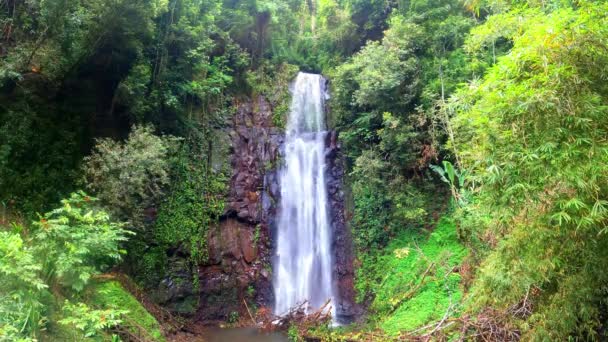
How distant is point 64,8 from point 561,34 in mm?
10382

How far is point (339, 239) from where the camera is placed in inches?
584

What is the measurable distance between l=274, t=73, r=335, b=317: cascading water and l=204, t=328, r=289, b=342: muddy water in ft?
5.09

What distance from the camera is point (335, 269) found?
47.1 feet

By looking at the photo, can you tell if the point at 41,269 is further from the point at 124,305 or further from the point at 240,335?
the point at 240,335

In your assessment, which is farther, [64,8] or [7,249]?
[64,8]

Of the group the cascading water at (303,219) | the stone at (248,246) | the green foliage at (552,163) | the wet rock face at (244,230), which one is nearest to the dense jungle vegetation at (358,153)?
the green foliage at (552,163)

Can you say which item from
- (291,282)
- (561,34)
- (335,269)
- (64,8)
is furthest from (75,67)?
(561,34)

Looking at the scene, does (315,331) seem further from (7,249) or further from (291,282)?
(7,249)

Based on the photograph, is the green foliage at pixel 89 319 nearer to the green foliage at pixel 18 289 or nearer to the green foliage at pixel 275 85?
the green foliage at pixel 18 289

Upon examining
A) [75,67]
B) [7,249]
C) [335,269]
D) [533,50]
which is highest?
[75,67]

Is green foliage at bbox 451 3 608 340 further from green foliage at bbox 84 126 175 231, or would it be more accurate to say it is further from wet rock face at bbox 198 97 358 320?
wet rock face at bbox 198 97 358 320

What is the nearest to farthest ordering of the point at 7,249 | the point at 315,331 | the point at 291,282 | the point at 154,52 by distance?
the point at 7,249, the point at 315,331, the point at 154,52, the point at 291,282

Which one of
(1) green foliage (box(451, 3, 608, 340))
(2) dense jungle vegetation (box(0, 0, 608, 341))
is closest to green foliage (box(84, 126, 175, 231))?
(2) dense jungle vegetation (box(0, 0, 608, 341))

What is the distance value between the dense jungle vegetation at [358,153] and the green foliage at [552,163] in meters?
0.03
